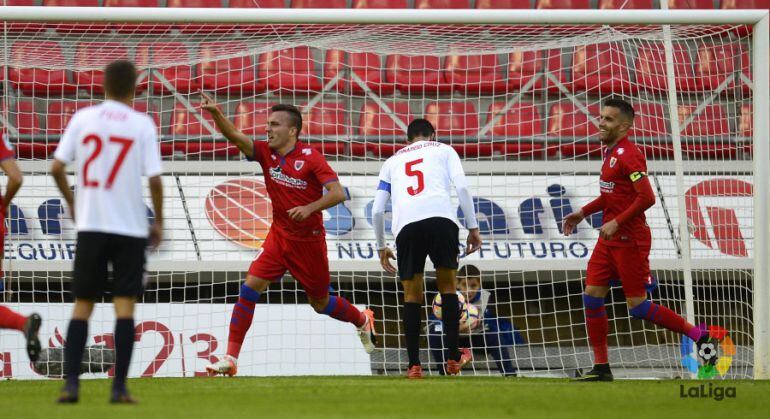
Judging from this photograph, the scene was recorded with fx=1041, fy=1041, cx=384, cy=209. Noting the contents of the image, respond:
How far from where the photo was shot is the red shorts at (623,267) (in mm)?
6664

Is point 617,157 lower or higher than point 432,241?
higher

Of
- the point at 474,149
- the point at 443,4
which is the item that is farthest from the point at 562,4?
the point at 474,149

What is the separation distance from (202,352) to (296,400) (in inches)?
166

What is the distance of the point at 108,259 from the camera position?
434cm

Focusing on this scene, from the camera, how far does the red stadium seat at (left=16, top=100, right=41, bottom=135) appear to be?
34.1 feet

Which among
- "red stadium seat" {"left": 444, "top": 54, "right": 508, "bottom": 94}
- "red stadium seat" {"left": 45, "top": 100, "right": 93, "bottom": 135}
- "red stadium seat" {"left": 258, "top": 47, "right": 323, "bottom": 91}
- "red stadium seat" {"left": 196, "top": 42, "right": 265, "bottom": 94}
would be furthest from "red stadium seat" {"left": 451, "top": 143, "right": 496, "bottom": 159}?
"red stadium seat" {"left": 45, "top": 100, "right": 93, "bottom": 135}

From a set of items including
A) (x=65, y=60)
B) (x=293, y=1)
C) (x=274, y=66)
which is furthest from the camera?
(x=293, y=1)

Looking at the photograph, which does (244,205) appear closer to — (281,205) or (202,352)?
(202,352)

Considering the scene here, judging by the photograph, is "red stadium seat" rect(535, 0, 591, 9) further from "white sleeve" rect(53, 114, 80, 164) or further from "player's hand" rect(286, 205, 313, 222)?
"white sleeve" rect(53, 114, 80, 164)

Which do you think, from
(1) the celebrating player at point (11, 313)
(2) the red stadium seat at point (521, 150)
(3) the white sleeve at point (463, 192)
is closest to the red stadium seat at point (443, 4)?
(2) the red stadium seat at point (521, 150)

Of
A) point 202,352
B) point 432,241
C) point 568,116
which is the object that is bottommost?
point 202,352

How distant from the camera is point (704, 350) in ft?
25.2

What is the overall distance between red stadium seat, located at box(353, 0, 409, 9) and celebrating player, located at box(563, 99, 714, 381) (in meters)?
6.80

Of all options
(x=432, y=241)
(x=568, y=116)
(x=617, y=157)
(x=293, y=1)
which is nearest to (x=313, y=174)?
(x=432, y=241)
